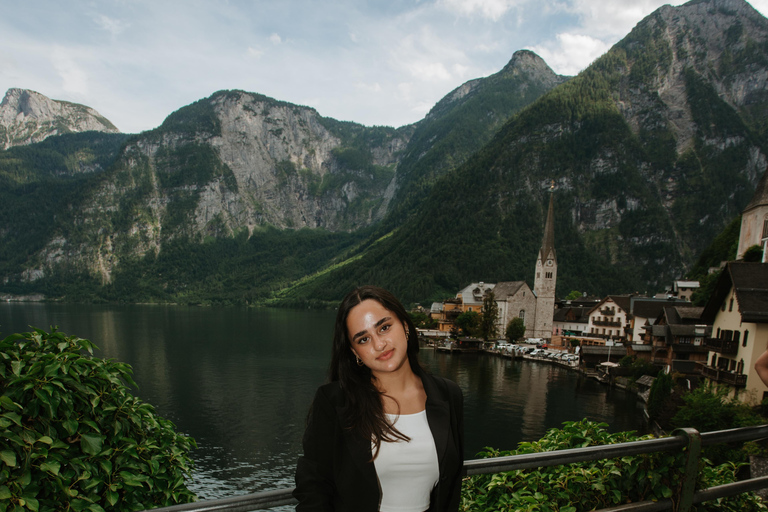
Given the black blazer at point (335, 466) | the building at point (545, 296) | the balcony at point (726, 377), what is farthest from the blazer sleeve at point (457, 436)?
the building at point (545, 296)

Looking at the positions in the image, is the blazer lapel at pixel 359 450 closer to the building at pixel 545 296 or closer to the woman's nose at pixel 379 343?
the woman's nose at pixel 379 343

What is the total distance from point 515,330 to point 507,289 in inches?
305

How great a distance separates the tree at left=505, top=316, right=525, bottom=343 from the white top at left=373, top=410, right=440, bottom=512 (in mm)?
70483

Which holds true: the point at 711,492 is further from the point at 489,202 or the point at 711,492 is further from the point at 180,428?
the point at 489,202

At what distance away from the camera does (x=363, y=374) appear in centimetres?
247

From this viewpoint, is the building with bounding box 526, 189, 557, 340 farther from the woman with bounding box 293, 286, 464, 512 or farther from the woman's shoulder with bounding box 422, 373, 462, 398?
the woman with bounding box 293, 286, 464, 512

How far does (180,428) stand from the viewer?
29141 mm

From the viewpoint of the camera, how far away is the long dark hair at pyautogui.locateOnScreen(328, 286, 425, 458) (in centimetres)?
212

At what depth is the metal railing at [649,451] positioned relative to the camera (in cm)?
235

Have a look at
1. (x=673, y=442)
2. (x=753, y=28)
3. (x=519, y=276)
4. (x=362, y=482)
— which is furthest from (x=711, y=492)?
(x=753, y=28)

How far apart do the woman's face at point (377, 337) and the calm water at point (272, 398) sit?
1957 centimetres

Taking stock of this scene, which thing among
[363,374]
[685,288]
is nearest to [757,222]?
[685,288]

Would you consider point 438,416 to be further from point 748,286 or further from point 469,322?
point 469,322

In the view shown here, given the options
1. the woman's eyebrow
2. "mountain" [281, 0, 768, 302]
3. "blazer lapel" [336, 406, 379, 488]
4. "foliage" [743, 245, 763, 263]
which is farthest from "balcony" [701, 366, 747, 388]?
"mountain" [281, 0, 768, 302]
